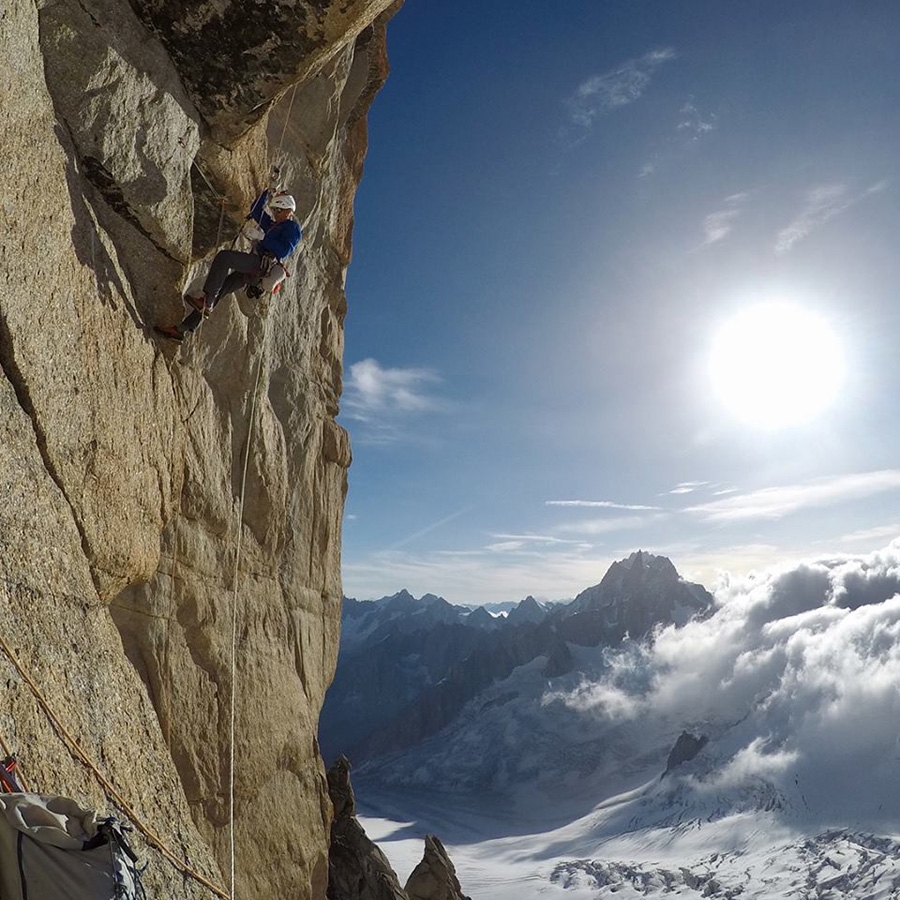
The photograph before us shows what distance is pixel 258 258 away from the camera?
1038cm

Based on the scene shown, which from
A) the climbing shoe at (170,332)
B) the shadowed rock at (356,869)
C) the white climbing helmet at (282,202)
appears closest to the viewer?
the climbing shoe at (170,332)

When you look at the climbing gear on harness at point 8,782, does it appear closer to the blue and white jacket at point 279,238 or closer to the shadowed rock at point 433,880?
the blue and white jacket at point 279,238

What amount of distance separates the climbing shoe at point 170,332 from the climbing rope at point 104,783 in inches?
209

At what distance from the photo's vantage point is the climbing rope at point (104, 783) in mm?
5246

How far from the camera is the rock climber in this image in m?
9.89

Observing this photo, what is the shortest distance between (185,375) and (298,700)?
6.94 metres

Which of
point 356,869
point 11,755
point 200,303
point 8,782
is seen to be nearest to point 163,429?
point 200,303

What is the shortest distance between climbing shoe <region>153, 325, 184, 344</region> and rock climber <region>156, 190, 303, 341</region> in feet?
0.18

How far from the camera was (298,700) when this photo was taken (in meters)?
13.7

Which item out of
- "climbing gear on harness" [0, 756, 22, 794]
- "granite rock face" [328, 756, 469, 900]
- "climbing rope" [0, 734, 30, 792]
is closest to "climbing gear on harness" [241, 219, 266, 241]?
"climbing rope" [0, 734, 30, 792]

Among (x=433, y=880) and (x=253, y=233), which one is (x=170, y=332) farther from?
(x=433, y=880)

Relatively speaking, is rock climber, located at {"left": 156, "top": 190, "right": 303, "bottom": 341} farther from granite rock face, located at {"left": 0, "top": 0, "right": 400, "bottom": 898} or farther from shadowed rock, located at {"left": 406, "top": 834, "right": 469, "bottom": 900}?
shadowed rock, located at {"left": 406, "top": 834, "right": 469, "bottom": 900}

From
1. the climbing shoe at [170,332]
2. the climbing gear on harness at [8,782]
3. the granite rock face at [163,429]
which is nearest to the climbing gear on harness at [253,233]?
the granite rock face at [163,429]

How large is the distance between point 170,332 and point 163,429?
1349mm
